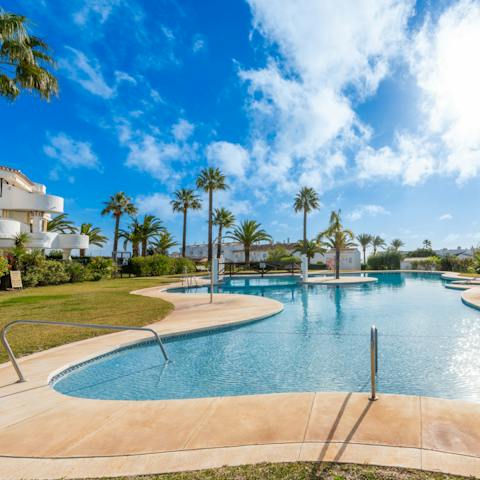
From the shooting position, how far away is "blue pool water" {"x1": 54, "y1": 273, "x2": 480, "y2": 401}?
19.0 feet

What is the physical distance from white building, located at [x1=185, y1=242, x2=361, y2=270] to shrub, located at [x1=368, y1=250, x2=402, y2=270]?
4173 mm

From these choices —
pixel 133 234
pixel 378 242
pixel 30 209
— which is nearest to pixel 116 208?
pixel 133 234

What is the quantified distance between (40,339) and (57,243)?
2481 centimetres

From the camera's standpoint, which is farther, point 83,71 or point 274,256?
point 274,256

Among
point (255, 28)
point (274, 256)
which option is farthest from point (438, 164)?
point (274, 256)

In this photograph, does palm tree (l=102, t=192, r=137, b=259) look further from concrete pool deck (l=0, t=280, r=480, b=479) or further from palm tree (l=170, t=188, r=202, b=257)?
concrete pool deck (l=0, t=280, r=480, b=479)

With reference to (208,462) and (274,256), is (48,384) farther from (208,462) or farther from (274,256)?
(274,256)

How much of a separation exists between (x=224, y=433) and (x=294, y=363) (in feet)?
12.2

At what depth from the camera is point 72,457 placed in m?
3.30

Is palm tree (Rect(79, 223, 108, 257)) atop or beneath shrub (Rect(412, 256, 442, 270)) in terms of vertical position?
atop

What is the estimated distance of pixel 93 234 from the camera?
142 feet

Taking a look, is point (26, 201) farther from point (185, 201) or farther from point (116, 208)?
point (185, 201)

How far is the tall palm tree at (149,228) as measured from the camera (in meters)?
43.9

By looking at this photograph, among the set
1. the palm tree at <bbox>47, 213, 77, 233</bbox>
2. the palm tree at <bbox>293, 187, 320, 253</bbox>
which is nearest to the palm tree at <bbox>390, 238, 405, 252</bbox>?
Result: the palm tree at <bbox>293, 187, 320, 253</bbox>
